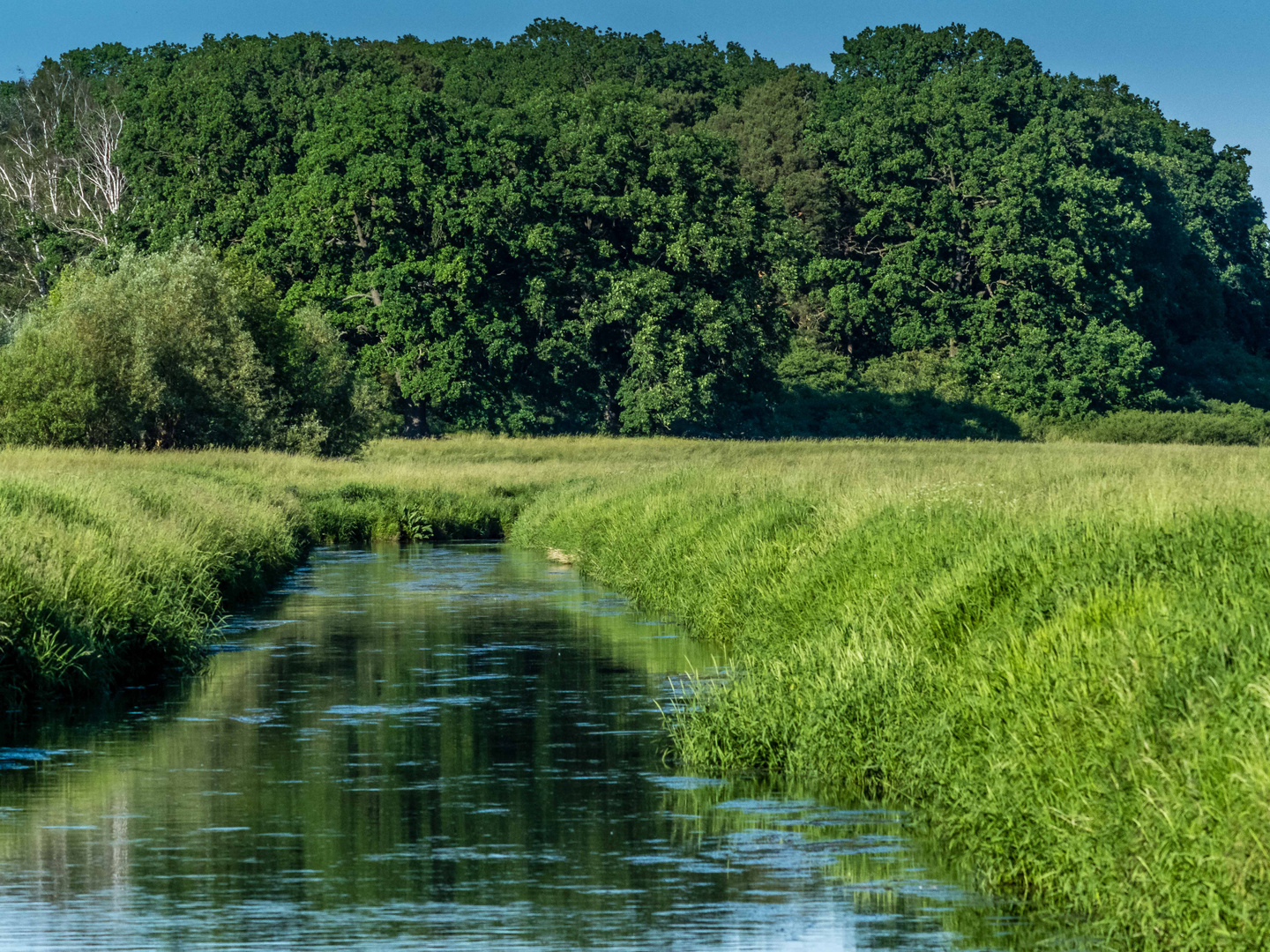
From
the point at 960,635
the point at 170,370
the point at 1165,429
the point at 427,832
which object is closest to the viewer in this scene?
the point at 427,832

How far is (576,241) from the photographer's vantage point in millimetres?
69750

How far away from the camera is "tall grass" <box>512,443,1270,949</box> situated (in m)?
7.66

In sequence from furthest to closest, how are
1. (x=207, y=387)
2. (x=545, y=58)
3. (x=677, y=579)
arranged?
(x=545, y=58)
(x=207, y=387)
(x=677, y=579)

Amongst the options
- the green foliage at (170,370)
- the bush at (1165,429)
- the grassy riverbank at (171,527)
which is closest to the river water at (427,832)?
the grassy riverbank at (171,527)

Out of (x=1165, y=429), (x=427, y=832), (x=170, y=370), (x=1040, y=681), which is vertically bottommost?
(x=427, y=832)

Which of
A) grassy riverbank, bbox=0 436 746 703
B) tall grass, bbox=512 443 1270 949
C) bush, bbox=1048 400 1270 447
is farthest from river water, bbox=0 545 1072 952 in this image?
bush, bbox=1048 400 1270 447

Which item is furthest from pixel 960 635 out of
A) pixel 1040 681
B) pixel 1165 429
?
pixel 1165 429

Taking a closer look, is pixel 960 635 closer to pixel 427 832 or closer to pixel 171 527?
pixel 427 832

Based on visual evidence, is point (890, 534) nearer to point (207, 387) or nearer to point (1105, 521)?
point (1105, 521)

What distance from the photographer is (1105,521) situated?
547 inches

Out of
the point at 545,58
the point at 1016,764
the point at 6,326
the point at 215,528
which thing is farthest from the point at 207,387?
the point at 545,58

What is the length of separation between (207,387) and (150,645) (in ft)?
94.3

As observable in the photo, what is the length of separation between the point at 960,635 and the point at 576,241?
58351 mm

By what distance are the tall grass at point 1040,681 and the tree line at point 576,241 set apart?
1167 inches
